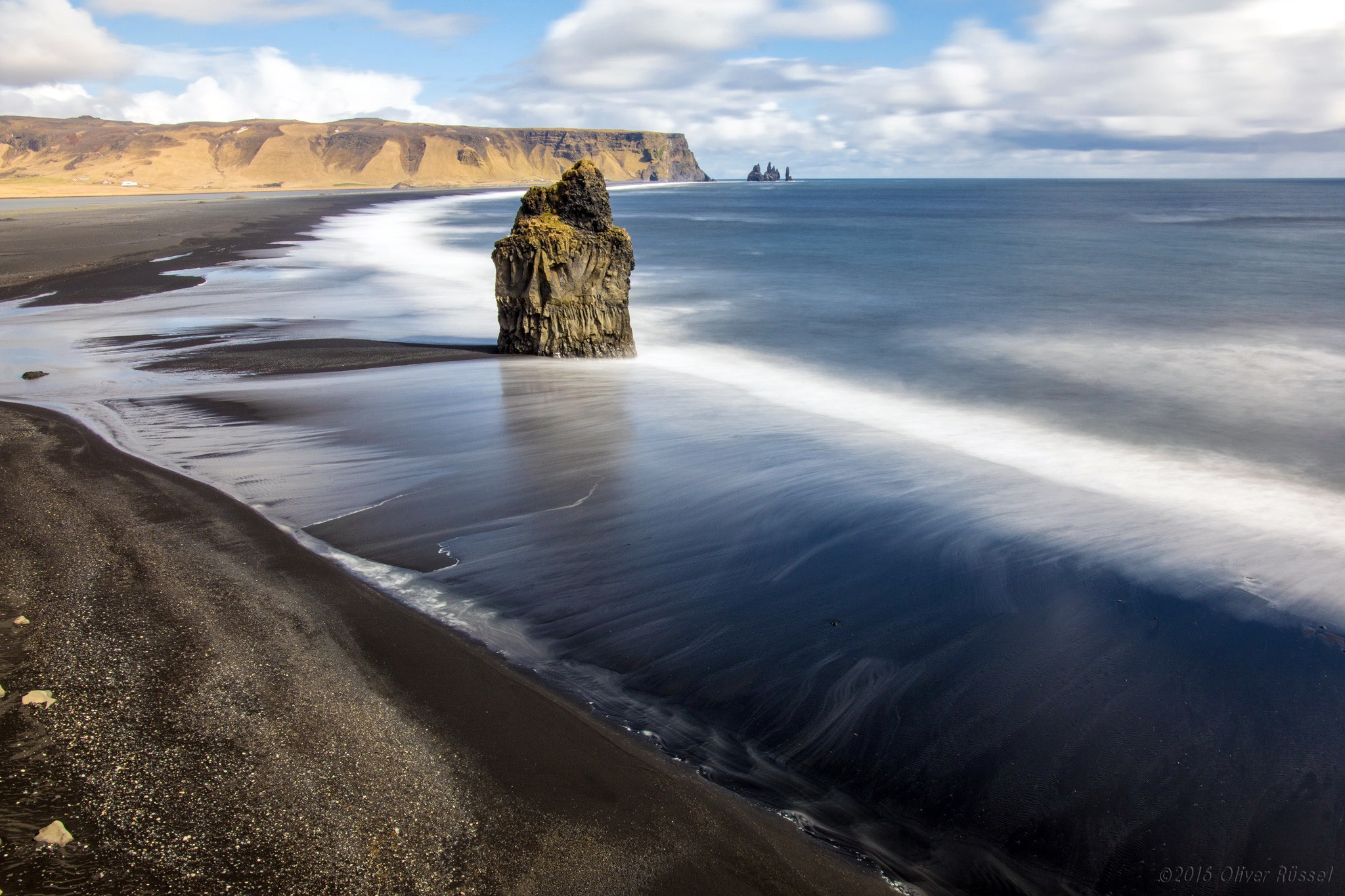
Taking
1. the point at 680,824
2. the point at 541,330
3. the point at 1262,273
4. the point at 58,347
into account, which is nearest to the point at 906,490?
the point at 680,824

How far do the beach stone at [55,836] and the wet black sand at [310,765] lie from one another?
0.05 meters

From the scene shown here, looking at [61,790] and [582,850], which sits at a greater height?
[61,790]

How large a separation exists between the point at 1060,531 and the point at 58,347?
15.7 meters

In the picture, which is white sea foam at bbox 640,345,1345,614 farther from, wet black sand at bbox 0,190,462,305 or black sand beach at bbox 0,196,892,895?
wet black sand at bbox 0,190,462,305

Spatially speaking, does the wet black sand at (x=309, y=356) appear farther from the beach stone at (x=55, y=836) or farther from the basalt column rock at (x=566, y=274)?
the beach stone at (x=55, y=836)

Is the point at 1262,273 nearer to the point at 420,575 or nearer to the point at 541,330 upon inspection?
the point at 541,330

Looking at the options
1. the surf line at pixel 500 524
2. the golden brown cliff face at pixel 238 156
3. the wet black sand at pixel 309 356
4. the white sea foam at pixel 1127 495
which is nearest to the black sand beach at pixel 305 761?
the surf line at pixel 500 524

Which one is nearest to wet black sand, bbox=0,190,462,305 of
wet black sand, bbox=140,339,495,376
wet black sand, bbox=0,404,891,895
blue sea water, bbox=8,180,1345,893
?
blue sea water, bbox=8,180,1345,893

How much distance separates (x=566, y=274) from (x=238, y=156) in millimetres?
173562

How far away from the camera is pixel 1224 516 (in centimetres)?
773

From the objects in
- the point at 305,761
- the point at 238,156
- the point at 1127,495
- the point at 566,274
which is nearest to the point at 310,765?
the point at 305,761

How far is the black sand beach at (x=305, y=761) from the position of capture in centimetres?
307

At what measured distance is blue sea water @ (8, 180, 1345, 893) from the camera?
12.8 ft

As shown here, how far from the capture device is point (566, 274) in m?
13.5
